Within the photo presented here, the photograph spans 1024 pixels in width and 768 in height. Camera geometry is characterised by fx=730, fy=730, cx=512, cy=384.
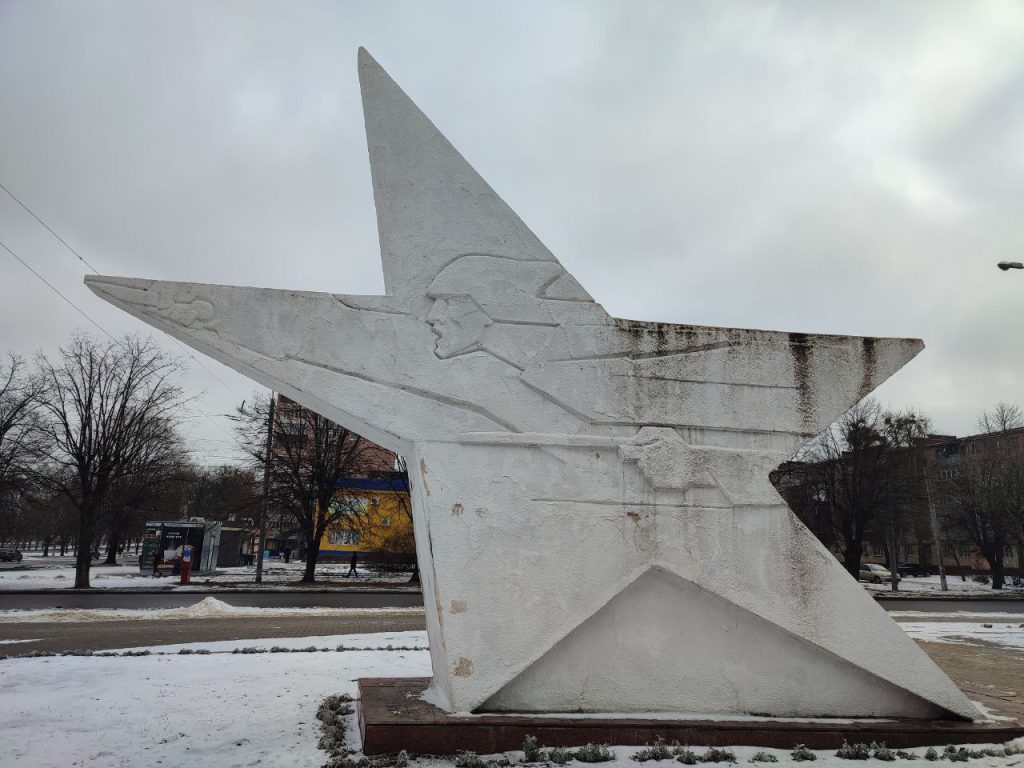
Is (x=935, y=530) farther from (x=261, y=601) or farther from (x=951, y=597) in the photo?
(x=261, y=601)

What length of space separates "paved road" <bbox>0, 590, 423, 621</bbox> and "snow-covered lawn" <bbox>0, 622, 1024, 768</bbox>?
925cm

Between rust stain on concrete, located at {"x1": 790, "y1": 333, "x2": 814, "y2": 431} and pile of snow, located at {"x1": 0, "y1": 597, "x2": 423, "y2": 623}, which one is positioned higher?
rust stain on concrete, located at {"x1": 790, "y1": 333, "x2": 814, "y2": 431}

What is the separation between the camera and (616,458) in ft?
19.5

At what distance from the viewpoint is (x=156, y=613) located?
49.9 ft

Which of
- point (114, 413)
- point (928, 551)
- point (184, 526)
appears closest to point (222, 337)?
point (114, 413)

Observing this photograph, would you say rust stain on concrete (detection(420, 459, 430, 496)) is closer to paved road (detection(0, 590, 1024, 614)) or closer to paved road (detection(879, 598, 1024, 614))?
paved road (detection(0, 590, 1024, 614))

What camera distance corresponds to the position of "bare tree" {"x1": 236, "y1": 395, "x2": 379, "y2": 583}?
26.1 meters

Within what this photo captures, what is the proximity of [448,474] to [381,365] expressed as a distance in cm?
104

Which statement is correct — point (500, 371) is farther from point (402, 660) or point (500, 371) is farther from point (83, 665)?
point (83, 665)

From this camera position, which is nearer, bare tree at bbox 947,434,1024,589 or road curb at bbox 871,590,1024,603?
road curb at bbox 871,590,1024,603

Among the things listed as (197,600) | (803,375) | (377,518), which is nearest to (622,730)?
(803,375)

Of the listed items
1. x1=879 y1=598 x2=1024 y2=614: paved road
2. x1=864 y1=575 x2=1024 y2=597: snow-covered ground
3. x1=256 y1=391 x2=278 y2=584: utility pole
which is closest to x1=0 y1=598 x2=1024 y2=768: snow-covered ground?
x1=256 y1=391 x2=278 y2=584: utility pole

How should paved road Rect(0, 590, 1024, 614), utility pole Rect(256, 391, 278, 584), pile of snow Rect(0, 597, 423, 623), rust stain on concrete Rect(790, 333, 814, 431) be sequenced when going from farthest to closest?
utility pole Rect(256, 391, 278, 584) → paved road Rect(0, 590, 1024, 614) → pile of snow Rect(0, 597, 423, 623) → rust stain on concrete Rect(790, 333, 814, 431)

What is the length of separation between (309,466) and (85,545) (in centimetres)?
774
